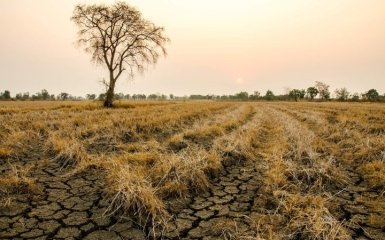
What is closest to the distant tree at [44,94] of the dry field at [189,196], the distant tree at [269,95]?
the distant tree at [269,95]

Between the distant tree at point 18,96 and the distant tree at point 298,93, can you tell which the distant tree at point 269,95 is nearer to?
the distant tree at point 298,93

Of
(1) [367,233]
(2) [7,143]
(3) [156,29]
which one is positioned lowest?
(1) [367,233]

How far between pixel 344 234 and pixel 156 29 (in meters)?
26.1

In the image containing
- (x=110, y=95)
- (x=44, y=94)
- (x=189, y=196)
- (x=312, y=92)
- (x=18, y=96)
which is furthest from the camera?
(x=312, y=92)

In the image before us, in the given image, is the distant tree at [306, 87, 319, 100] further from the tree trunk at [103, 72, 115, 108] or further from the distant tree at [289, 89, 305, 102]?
the tree trunk at [103, 72, 115, 108]

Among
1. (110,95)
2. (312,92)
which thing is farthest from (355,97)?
(110,95)

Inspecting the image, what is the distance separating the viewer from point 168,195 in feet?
12.6

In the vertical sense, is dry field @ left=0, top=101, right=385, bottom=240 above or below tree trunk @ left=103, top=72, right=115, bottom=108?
below

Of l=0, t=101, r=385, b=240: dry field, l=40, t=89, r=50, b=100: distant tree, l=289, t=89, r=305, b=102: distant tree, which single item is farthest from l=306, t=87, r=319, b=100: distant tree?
l=0, t=101, r=385, b=240: dry field

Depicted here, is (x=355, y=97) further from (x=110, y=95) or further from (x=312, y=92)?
(x=110, y=95)

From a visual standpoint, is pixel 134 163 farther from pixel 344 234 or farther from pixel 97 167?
pixel 344 234

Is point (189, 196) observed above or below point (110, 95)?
below

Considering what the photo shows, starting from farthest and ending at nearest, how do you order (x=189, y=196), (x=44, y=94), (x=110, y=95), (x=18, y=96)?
(x=44, y=94) < (x=18, y=96) < (x=110, y=95) < (x=189, y=196)

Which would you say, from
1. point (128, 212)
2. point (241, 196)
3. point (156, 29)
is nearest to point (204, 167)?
point (241, 196)
